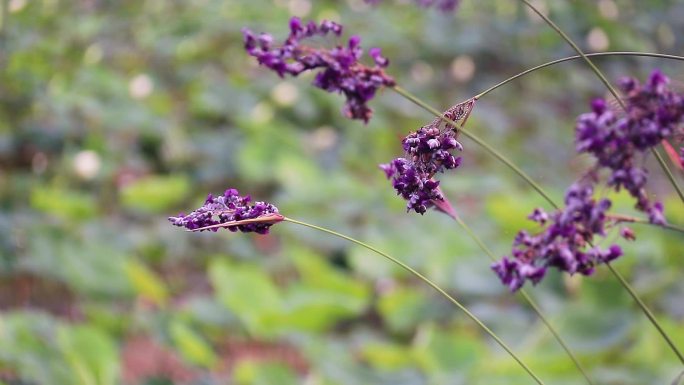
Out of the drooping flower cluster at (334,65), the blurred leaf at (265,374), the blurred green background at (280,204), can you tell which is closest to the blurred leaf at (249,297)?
the blurred green background at (280,204)

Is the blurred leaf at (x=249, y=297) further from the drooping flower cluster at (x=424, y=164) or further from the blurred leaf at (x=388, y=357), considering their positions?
the drooping flower cluster at (x=424, y=164)

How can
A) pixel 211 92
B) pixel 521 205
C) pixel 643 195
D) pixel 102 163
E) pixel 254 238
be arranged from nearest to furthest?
pixel 643 195 < pixel 521 205 < pixel 102 163 < pixel 254 238 < pixel 211 92

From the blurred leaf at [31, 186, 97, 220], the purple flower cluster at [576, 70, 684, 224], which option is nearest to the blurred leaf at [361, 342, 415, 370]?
the blurred leaf at [31, 186, 97, 220]

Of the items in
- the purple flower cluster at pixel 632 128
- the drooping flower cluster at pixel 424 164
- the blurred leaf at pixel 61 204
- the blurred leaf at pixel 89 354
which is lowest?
the purple flower cluster at pixel 632 128

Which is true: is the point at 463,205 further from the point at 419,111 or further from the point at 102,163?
the point at 102,163

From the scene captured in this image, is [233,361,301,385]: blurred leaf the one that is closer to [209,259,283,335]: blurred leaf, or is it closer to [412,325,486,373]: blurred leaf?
[209,259,283,335]: blurred leaf

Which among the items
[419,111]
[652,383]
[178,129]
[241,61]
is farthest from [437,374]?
[241,61]
